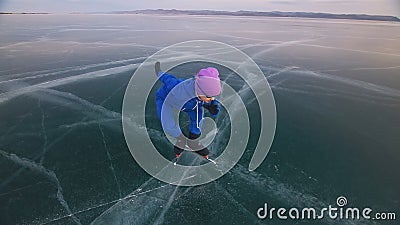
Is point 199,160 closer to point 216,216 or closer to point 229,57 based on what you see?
point 216,216

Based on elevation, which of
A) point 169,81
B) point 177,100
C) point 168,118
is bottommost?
point 168,118

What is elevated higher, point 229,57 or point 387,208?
point 229,57

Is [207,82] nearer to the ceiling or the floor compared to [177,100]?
nearer to the ceiling

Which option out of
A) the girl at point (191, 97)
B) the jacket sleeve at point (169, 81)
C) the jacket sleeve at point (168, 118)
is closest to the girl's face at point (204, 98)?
the girl at point (191, 97)

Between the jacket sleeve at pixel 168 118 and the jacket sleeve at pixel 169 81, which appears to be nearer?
the jacket sleeve at pixel 169 81

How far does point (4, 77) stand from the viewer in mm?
6625

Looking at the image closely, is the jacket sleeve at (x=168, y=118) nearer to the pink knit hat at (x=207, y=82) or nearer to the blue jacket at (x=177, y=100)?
the blue jacket at (x=177, y=100)

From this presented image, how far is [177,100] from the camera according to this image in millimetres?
2613

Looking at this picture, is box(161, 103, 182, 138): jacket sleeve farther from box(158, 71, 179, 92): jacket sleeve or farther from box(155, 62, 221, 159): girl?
box(158, 71, 179, 92): jacket sleeve

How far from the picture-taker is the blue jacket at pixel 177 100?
8.20ft

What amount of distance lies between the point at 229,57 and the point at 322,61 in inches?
113

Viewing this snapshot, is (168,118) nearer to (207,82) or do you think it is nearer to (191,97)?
(191,97)

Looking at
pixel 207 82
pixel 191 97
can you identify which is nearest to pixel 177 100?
pixel 191 97

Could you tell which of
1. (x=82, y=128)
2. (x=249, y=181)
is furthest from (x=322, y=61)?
(x=82, y=128)
